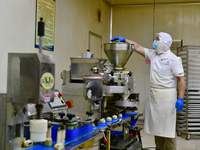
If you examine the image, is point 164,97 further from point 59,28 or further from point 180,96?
point 59,28

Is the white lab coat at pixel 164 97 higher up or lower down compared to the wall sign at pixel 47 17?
lower down

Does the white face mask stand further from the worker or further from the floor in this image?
the floor

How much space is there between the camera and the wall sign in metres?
3.27

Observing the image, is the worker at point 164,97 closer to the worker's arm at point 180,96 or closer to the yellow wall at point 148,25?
the worker's arm at point 180,96

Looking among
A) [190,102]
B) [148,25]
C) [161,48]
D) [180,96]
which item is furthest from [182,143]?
[148,25]

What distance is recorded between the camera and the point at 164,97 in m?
3.48

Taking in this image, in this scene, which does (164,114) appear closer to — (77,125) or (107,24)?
(77,125)

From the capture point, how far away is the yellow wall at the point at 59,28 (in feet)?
8.80

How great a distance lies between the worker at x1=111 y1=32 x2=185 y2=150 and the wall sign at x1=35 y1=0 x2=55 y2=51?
1457 mm

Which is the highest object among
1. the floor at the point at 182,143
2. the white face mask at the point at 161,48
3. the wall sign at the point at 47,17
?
the wall sign at the point at 47,17

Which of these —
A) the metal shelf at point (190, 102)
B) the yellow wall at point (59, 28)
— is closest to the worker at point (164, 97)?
the yellow wall at point (59, 28)

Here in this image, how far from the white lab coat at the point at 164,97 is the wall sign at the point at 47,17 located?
4.94 ft

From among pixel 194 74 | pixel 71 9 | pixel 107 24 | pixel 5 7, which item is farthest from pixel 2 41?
pixel 194 74

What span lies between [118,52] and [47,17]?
3.45 feet
